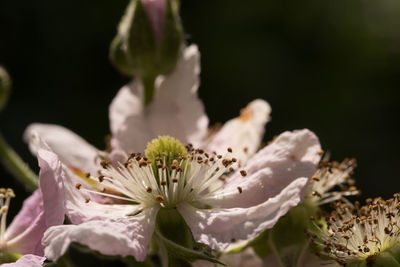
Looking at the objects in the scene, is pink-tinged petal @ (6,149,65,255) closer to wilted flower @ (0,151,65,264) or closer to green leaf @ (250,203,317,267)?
wilted flower @ (0,151,65,264)

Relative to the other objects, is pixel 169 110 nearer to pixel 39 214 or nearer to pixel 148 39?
pixel 148 39

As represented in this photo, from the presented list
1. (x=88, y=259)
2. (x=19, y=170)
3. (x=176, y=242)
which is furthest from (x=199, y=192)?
(x=19, y=170)

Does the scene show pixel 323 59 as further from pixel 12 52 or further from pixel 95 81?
pixel 12 52

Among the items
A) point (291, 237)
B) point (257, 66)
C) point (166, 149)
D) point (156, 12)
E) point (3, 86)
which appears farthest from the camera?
point (257, 66)

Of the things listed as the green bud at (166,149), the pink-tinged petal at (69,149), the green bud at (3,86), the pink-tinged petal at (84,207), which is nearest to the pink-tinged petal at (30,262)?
the pink-tinged petal at (84,207)

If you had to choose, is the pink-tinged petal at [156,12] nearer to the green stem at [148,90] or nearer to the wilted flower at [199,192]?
the green stem at [148,90]

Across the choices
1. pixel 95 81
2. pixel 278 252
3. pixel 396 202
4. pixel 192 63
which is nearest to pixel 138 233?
pixel 278 252
